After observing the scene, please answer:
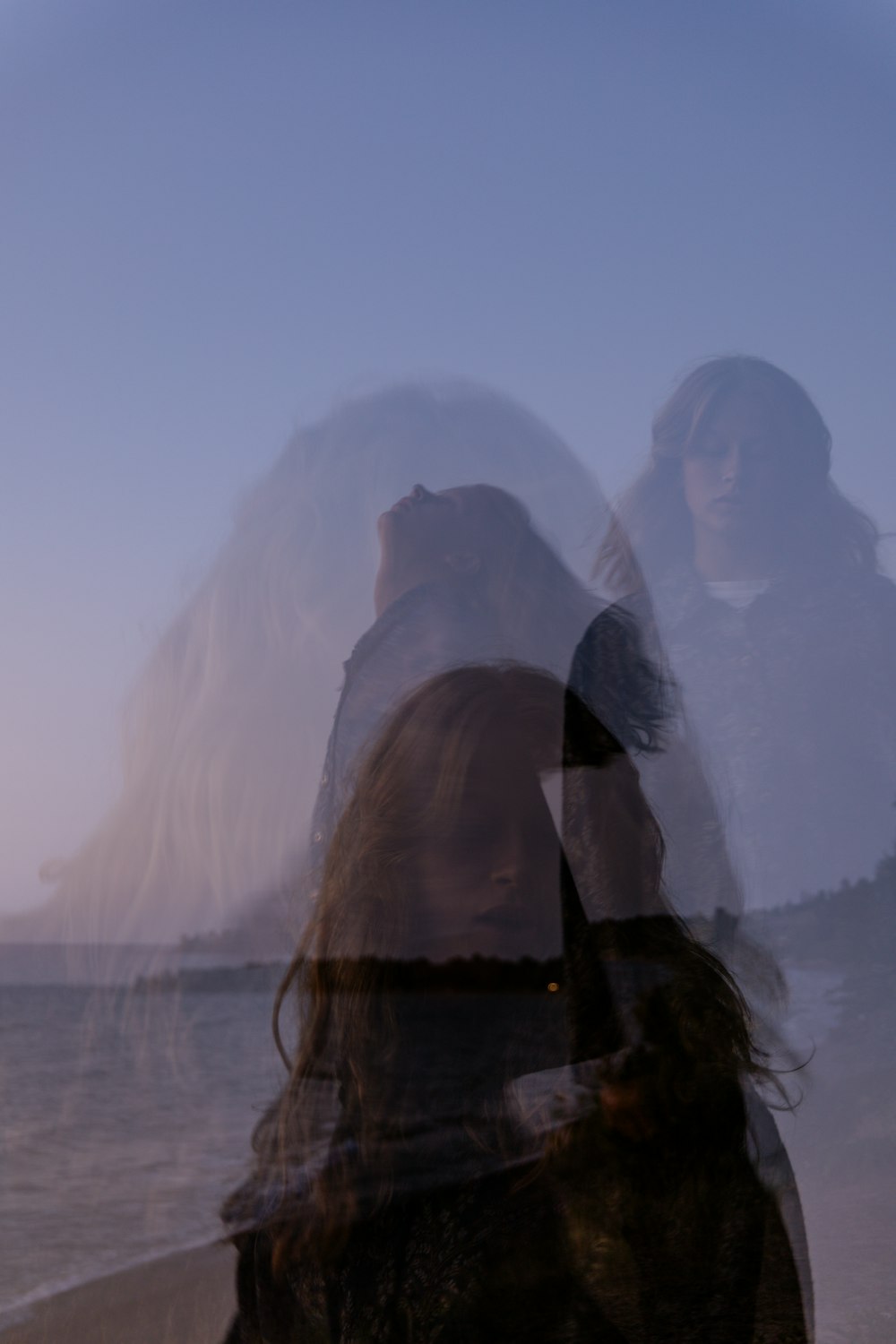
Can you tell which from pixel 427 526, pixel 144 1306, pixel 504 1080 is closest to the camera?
pixel 504 1080

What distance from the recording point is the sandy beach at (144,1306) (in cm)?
97

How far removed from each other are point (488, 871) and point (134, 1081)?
1.92 feet

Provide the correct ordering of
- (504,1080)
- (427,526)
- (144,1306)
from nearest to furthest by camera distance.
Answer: (504,1080) → (144,1306) → (427,526)

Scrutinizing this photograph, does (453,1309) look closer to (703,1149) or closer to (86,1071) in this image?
→ (703,1149)

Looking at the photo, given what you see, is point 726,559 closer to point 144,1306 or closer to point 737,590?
point 737,590

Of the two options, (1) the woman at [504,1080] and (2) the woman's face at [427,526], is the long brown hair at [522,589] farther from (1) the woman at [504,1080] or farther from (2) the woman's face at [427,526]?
(1) the woman at [504,1080]

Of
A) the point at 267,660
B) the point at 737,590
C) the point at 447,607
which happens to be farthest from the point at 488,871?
the point at 737,590

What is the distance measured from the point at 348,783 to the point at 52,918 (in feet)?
1.33

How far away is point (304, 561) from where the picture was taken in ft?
3.89

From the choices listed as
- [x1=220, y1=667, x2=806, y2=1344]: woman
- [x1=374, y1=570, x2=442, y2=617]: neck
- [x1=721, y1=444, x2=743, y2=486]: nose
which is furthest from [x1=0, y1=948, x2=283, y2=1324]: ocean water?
[x1=721, y1=444, x2=743, y2=486]: nose

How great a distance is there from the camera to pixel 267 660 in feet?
3.80

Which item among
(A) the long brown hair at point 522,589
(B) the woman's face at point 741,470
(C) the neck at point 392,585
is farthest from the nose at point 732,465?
(C) the neck at point 392,585

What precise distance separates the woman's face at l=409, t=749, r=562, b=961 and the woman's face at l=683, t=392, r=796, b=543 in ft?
1.70

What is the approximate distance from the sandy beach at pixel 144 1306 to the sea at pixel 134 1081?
2 centimetres
